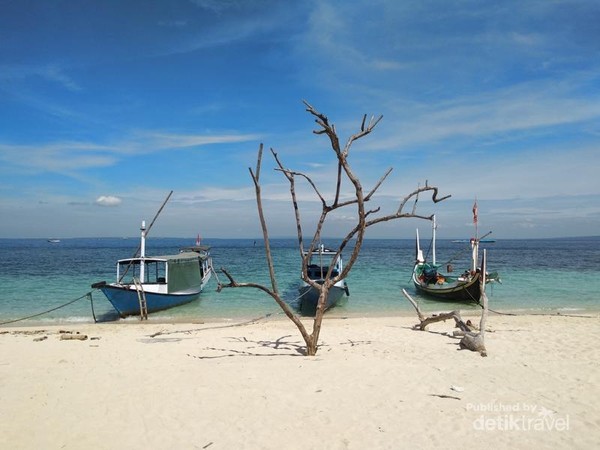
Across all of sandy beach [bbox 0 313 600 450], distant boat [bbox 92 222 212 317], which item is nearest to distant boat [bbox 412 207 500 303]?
sandy beach [bbox 0 313 600 450]

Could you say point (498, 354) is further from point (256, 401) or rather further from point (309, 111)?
point (309, 111)

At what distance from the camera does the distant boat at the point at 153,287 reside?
15930 mm

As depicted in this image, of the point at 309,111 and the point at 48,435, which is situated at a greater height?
the point at 309,111

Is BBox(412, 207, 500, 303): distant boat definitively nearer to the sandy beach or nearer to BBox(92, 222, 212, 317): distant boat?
the sandy beach

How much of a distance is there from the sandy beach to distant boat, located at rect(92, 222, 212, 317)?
17.2ft

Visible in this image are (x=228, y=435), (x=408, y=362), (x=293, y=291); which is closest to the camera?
(x=228, y=435)

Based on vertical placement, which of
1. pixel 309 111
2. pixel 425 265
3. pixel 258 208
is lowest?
pixel 425 265

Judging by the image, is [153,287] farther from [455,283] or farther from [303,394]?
[455,283]

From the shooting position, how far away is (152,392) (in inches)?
267

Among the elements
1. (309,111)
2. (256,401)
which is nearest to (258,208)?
(309,111)

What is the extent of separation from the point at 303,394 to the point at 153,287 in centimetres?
1268

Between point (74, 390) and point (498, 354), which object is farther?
point (498, 354)

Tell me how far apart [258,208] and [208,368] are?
10.8ft

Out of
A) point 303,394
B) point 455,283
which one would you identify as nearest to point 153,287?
point 303,394
